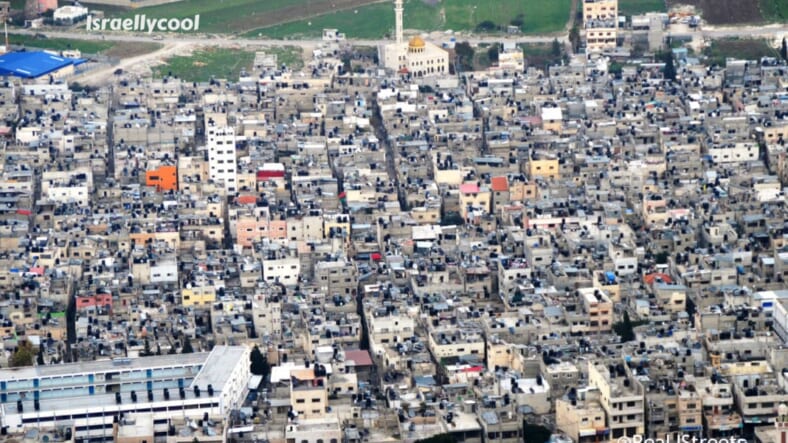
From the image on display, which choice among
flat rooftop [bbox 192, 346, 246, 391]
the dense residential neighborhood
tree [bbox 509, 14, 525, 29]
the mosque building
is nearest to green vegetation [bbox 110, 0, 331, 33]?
the dense residential neighborhood

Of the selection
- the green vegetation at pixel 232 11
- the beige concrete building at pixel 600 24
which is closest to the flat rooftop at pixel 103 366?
the beige concrete building at pixel 600 24

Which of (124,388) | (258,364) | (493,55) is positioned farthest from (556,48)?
(124,388)

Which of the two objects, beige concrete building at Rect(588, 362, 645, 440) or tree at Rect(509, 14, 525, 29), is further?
tree at Rect(509, 14, 525, 29)

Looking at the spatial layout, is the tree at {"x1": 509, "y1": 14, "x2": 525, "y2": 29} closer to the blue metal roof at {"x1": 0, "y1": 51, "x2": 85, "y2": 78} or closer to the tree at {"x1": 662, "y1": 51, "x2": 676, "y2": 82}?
the tree at {"x1": 662, "y1": 51, "x2": 676, "y2": 82}

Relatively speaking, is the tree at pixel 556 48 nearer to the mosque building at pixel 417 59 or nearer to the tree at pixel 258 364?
the mosque building at pixel 417 59

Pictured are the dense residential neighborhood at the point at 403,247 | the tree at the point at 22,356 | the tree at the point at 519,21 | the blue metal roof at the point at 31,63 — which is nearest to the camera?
the dense residential neighborhood at the point at 403,247

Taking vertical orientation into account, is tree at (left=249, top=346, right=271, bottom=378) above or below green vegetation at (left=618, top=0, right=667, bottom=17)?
below
